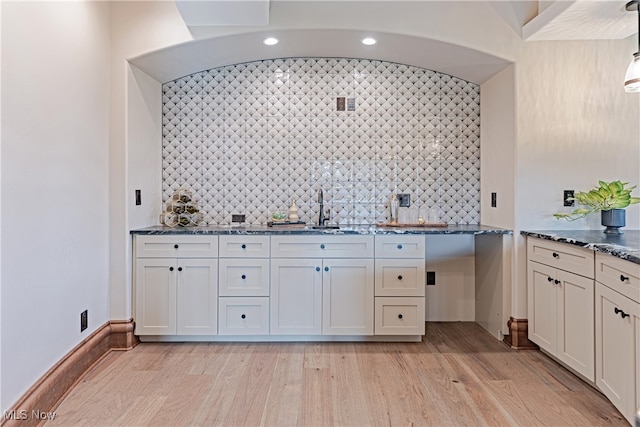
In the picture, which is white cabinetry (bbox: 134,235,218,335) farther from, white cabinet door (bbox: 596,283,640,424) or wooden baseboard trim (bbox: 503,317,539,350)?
white cabinet door (bbox: 596,283,640,424)

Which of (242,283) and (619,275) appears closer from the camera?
(619,275)

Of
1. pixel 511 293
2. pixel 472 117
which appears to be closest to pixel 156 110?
pixel 472 117

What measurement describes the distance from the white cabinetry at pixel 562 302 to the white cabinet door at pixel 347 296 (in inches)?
45.4

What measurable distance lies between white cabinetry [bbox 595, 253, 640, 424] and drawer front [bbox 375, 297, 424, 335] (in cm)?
115

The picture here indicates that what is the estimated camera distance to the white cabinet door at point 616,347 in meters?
1.95

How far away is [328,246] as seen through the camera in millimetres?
3088

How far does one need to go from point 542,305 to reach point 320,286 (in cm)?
155

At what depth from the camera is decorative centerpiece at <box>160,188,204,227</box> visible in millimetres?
3404

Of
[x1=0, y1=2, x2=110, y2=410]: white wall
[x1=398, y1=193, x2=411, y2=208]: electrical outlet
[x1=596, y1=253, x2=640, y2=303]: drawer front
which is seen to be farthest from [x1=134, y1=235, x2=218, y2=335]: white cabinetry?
[x1=596, y1=253, x2=640, y2=303]: drawer front

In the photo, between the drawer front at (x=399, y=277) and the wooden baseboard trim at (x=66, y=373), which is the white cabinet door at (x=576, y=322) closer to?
the drawer front at (x=399, y=277)

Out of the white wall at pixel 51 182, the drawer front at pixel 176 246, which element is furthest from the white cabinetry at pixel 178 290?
the white wall at pixel 51 182

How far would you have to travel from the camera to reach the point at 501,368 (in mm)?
2697

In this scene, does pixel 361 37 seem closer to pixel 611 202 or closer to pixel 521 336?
pixel 611 202

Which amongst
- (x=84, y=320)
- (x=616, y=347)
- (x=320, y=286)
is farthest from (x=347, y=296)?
(x=84, y=320)
